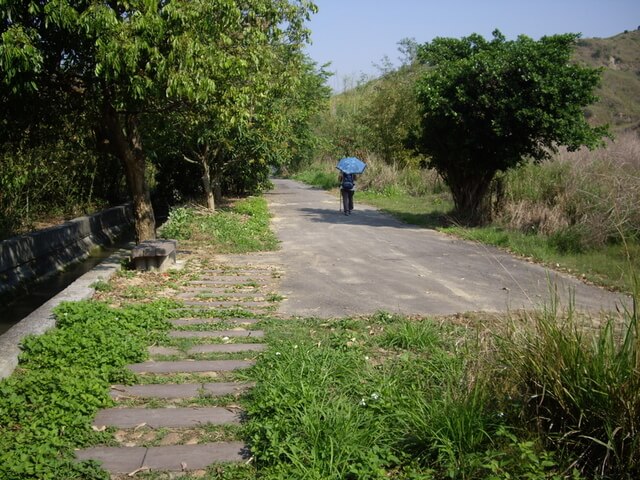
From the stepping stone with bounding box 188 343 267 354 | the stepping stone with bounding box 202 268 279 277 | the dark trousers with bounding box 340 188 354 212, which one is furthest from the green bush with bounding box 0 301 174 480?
the dark trousers with bounding box 340 188 354 212

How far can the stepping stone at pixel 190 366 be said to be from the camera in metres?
5.46

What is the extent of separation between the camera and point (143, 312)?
682cm

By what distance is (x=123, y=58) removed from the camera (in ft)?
25.7

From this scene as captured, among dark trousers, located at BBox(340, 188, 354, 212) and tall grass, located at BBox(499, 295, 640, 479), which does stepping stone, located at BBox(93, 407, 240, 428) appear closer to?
tall grass, located at BBox(499, 295, 640, 479)

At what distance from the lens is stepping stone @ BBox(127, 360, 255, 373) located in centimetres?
546

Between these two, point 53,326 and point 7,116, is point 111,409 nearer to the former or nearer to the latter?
point 53,326

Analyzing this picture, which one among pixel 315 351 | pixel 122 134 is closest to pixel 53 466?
pixel 315 351

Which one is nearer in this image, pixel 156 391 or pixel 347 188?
pixel 156 391

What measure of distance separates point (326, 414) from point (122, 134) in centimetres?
817

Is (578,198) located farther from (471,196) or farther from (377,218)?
(377,218)

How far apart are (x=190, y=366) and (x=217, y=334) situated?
3.09 ft

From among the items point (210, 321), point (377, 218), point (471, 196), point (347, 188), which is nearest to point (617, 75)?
point (377, 218)

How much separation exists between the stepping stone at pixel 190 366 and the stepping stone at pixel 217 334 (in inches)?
28.6

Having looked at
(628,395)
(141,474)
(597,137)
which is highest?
(597,137)
